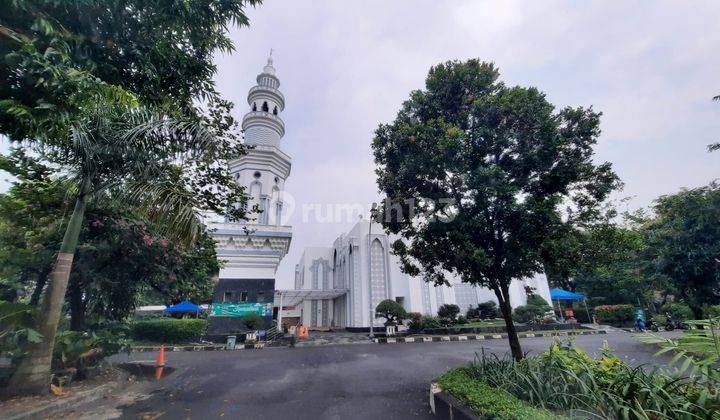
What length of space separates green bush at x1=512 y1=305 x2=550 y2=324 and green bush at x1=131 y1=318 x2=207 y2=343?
21.3 metres

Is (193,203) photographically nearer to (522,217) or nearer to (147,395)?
(147,395)

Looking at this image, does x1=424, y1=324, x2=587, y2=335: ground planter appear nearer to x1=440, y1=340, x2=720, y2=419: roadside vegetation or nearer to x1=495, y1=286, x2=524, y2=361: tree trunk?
x1=495, y1=286, x2=524, y2=361: tree trunk

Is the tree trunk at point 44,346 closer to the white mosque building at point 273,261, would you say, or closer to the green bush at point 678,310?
the white mosque building at point 273,261

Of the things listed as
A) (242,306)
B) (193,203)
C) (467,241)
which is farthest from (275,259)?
(467,241)

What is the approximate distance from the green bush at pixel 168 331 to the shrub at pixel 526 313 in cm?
2127

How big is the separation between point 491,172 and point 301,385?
6.71m

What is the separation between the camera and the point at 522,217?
6.45 meters

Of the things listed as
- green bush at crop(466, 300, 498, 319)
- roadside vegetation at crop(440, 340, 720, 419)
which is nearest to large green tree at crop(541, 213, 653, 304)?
roadside vegetation at crop(440, 340, 720, 419)

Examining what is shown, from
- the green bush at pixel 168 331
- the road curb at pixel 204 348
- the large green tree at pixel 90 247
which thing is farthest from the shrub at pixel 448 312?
the large green tree at pixel 90 247

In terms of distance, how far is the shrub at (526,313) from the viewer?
74.0 ft

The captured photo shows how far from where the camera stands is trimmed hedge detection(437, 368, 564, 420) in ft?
11.2

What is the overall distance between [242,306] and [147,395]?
10.3 m

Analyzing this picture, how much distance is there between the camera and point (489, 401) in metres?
4.02

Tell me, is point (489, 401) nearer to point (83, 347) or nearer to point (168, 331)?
point (83, 347)
